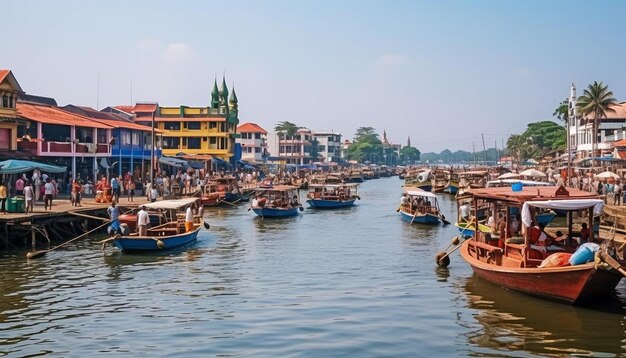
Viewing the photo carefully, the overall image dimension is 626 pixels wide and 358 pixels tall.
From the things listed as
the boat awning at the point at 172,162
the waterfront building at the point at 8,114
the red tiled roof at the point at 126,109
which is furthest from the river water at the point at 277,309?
the red tiled roof at the point at 126,109

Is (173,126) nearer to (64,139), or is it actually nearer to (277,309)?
(64,139)

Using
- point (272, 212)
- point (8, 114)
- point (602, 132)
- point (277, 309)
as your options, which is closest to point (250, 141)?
point (602, 132)

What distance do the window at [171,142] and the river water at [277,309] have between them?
184ft

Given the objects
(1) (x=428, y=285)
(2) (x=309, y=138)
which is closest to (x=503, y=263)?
(1) (x=428, y=285)

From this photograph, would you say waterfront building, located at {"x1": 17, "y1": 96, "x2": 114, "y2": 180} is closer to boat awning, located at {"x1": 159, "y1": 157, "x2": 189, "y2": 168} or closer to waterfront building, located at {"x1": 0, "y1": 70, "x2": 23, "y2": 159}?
waterfront building, located at {"x1": 0, "y1": 70, "x2": 23, "y2": 159}

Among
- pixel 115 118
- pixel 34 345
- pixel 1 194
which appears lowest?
pixel 34 345

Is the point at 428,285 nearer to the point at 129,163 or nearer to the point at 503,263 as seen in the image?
the point at 503,263

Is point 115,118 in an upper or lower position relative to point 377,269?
upper

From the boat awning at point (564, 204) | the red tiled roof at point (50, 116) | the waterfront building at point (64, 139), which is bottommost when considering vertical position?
the boat awning at point (564, 204)

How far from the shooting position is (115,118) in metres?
71.0

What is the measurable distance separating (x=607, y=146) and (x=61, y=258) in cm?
5887

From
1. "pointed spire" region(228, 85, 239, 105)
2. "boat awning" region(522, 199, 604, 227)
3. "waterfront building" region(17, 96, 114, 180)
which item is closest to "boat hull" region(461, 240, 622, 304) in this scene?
"boat awning" region(522, 199, 604, 227)

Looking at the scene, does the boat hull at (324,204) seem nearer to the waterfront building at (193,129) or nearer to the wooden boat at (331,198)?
the wooden boat at (331,198)

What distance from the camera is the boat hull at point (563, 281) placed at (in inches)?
705
